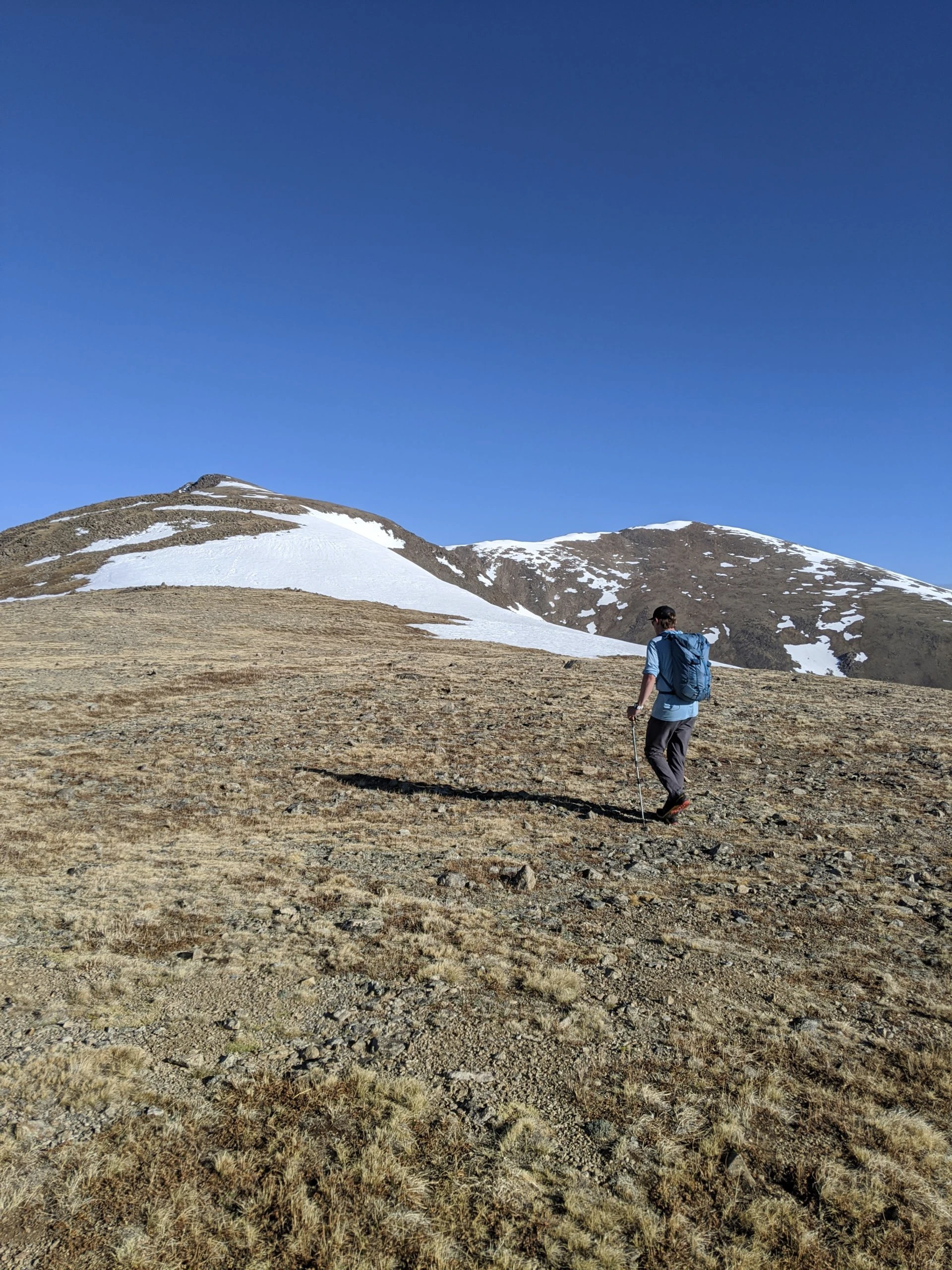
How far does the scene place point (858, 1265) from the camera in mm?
4004

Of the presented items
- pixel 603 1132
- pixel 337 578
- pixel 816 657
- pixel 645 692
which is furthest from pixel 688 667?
pixel 816 657

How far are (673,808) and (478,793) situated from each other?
4067mm

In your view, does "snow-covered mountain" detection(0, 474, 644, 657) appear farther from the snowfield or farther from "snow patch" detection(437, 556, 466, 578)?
"snow patch" detection(437, 556, 466, 578)

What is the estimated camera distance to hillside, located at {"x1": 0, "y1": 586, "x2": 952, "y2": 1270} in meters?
4.23

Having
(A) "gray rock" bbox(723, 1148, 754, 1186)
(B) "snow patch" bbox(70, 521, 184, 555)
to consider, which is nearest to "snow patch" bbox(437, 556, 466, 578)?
(B) "snow patch" bbox(70, 521, 184, 555)

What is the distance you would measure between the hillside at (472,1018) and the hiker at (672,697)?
40.6 inches

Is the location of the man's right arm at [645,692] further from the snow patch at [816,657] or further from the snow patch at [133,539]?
the snow patch at [816,657]

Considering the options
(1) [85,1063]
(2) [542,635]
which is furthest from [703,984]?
(2) [542,635]

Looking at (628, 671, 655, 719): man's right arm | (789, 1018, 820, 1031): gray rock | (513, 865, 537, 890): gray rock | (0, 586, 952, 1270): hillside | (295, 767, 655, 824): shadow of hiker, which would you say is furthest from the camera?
(295, 767, 655, 824): shadow of hiker

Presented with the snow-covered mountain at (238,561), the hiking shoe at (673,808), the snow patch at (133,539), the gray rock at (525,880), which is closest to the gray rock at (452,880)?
the gray rock at (525,880)

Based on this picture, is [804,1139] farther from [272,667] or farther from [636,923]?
[272,667]

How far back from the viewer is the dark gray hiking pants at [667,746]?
12547 mm

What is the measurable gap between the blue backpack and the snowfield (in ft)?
106

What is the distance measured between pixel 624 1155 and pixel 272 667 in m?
27.9
